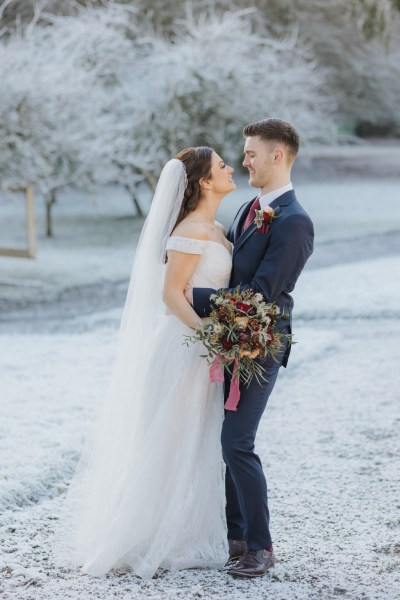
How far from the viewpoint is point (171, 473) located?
3920 mm

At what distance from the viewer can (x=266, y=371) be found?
375 centimetres

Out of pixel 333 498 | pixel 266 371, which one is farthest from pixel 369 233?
pixel 266 371

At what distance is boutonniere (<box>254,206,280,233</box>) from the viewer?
3613 millimetres

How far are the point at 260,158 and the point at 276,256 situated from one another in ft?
1.35

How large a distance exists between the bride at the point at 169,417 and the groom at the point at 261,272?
12 centimetres

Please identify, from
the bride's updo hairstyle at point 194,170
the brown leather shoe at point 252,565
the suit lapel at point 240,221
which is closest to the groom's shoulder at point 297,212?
the suit lapel at point 240,221

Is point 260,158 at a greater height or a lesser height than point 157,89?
lesser

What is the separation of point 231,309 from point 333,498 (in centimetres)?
194

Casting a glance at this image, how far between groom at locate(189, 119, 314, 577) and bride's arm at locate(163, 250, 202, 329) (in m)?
0.05

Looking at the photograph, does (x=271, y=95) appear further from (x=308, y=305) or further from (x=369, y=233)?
(x=308, y=305)

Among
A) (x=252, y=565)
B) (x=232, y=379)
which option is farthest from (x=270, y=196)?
(x=252, y=565)

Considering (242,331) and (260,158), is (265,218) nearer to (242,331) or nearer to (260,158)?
(260,158)

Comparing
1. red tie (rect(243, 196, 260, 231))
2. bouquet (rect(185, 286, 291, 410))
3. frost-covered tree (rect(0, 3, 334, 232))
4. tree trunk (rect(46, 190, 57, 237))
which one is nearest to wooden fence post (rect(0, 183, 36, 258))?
frost-covered tree (rect(0, 3, 334, 232))

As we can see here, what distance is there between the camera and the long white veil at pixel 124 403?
13.0 feet
